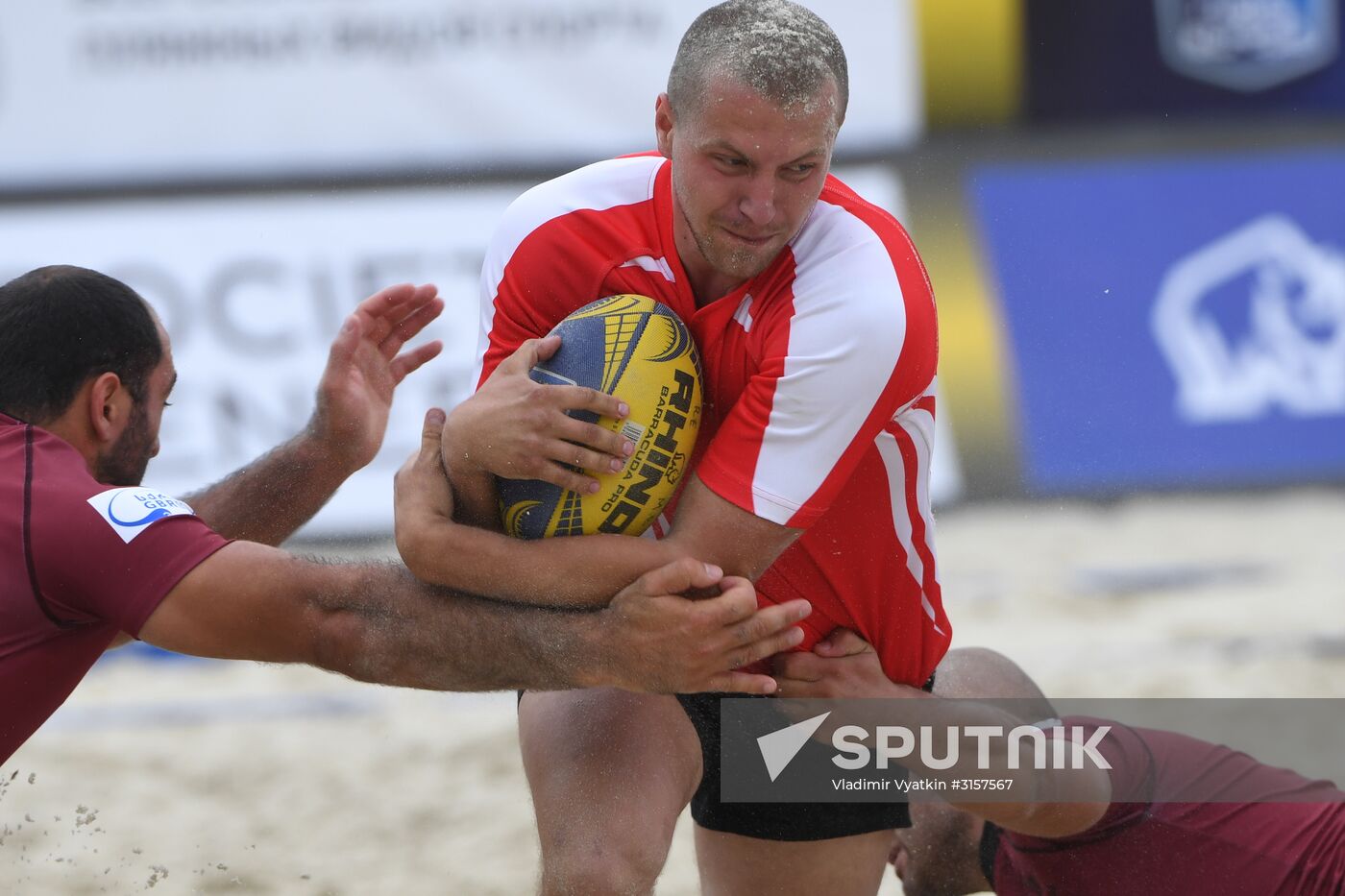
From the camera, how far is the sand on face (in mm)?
5188

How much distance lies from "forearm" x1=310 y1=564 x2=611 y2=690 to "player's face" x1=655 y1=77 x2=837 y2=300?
90 cm

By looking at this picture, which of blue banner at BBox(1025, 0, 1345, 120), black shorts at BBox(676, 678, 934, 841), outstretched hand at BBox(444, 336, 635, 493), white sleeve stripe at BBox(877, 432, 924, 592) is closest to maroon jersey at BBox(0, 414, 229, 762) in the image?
outstretched hand at BBox(444, 336, 635, 493)

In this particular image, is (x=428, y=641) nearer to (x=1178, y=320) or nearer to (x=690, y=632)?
(x=690, y=632)

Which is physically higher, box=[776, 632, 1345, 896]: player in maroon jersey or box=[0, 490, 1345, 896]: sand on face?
box=[776, 632, 1345, 896]: player in maroon jersey

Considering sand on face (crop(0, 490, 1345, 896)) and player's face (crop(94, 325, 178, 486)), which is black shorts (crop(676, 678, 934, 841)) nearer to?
sand on face (crop(0, 490, 1345, 896))

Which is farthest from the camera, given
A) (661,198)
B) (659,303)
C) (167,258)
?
(167,258)

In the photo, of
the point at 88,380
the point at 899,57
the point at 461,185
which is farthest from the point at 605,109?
the point at 88,380

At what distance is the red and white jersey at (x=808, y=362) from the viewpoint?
3100 millimetres

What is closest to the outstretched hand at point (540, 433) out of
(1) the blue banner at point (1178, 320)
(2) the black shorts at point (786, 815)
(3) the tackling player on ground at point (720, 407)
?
(3) the tackling player on ground at point (720, 407)

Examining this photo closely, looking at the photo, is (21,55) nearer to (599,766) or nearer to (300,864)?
(300,864)

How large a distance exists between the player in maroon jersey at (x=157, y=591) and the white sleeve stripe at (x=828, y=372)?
0.27 m

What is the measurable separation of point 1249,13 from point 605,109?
369cm

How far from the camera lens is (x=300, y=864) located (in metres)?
5.14

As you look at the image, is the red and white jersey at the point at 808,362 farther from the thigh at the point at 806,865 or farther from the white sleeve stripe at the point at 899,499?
the thigh at the point at 806,865
